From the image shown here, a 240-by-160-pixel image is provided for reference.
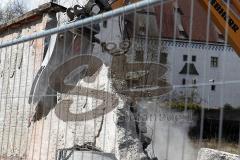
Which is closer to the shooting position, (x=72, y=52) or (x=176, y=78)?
(x=176, y=78)

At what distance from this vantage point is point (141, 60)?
4.15m

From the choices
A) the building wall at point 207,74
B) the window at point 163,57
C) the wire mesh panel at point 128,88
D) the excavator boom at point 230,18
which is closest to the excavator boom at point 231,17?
the excavator boom at point 230,18

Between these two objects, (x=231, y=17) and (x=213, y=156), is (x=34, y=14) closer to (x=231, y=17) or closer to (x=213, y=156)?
(x=231, y=17)


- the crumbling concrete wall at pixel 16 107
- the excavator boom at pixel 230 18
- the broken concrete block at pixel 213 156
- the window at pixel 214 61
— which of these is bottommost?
the broken concrete block at pixel 213 156

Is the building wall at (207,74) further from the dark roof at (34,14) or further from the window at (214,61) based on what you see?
the dark roof at (34,14)

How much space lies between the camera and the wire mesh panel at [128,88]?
3.14 m

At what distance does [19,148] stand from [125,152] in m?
1.38

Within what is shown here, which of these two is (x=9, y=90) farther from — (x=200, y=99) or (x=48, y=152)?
(x=200, y=99)

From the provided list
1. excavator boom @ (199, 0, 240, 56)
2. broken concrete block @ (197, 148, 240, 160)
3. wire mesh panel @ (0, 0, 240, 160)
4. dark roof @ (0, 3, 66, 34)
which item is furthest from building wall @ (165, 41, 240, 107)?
dark roof @ (0, 3, 66, 34)

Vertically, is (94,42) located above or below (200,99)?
above

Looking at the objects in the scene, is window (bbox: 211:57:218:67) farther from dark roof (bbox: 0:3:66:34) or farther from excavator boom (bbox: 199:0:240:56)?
dark roof (bbox: 0:3:66:34)

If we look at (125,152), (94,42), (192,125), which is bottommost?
(125,152)

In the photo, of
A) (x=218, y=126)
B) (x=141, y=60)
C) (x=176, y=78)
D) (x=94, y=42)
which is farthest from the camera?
(x=94, y=42)

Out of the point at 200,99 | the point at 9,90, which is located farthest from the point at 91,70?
the point at 200,99
